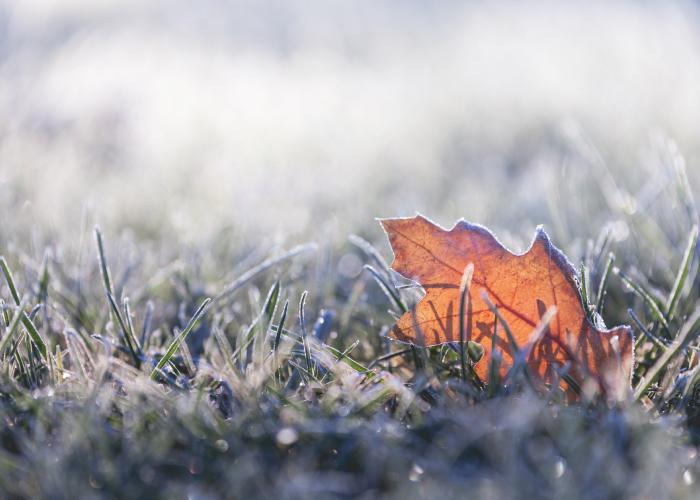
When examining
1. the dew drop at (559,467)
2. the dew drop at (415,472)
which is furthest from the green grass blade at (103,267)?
the dew drop at (559,467)

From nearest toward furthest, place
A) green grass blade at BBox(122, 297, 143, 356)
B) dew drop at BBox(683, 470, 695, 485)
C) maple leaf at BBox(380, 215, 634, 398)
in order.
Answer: dew drop at BBox(683, 470, 695, 485), maple leaf at BBox(380, 215, 634, 398), green grass blade at BBox(122, 297, 143, 356)

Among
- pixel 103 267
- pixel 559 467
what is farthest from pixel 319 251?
pixel 559 467

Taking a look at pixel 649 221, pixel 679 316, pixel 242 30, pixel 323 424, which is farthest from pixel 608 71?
pixel 242 30

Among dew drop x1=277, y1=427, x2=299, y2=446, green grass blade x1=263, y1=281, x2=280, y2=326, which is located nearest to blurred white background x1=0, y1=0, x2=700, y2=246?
green grass blade x1=263, y1=281, x2=280, y2=326

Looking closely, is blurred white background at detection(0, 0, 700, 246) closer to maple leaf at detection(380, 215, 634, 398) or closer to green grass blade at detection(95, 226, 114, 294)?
green grass blade at detection(95, 226, 114, 294)

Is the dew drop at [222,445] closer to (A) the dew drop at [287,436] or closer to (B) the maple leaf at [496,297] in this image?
(A) the dew drop at [287,436]

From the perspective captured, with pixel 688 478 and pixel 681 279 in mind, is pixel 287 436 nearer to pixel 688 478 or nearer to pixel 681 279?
pixel 688 478
